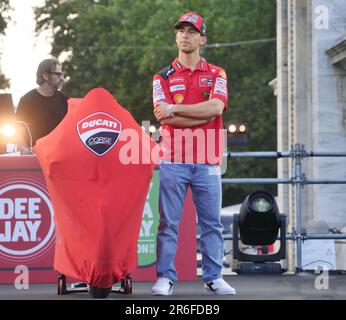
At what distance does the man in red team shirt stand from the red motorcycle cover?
2.36 feet

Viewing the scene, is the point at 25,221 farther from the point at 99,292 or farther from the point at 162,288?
the point at 99,292

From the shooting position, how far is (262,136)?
52469 millimetres

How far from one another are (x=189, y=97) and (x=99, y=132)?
3.76 feet

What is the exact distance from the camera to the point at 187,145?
9.45 metres

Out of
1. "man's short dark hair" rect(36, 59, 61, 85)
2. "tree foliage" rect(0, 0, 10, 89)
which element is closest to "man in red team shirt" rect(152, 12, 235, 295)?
"man's short dark hair" rect(36, 59, 61, 85)

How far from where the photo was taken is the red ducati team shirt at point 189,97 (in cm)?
945

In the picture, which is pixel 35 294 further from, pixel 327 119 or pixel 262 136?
pixel 262 136

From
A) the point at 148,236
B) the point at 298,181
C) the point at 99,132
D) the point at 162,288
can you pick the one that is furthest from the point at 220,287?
the point at 298,181

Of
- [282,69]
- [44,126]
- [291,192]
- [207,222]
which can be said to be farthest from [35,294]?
[282,69]

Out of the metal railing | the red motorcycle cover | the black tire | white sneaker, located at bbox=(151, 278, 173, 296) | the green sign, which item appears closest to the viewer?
the red motorcycle cover

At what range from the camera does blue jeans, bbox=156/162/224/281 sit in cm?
950

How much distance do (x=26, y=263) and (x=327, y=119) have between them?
44.2 feet

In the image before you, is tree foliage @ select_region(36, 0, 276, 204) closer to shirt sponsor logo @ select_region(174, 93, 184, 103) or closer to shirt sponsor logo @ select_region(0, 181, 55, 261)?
shirt sponsor logo @ select_region(0, 181, 55, 261)

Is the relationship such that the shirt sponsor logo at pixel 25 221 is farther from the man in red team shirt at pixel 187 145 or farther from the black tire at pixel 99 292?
the black tire at pixel 99 292
